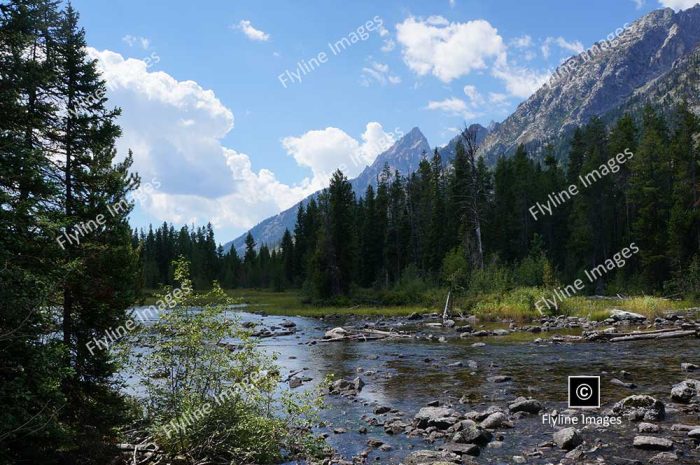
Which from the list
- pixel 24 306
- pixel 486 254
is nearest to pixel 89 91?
pixel 24 306

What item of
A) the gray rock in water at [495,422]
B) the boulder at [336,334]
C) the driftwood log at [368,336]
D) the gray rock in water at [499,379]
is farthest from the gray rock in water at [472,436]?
the boulder at [336,334]

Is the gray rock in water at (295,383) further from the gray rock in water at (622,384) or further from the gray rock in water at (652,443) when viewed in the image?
the gray rock in water at (652,443)

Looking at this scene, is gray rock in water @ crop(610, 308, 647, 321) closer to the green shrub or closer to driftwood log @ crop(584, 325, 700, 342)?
driftwood log @ crop(584, 325, 700, 342)

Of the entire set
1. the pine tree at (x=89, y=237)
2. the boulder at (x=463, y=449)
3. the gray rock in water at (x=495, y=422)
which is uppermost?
the pine tree at (x=89, y=237)

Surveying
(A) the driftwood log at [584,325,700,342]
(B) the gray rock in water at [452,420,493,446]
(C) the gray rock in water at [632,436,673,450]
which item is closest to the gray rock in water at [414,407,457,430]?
(B) the gray rock in water at [452,420,493,446]

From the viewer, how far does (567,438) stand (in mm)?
11586

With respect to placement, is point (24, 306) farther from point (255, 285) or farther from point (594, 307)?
point (255, 285)

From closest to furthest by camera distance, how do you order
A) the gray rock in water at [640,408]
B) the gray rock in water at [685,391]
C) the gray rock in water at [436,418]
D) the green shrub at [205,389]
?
the green shrub at [205,389]
the gray rock in water at [640,408]
the gray rock in water at [436,418]
the gray rock in water at [685,391]

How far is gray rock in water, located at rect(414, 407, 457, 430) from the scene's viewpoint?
13.6 meters

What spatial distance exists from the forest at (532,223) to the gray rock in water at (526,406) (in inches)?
1079

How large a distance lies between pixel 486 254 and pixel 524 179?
18.2 metres

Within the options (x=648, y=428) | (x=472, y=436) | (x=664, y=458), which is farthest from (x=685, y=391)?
(x=472, y=436)

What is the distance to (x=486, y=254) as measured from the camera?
2756 inches

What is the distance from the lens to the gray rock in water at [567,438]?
1151cm
